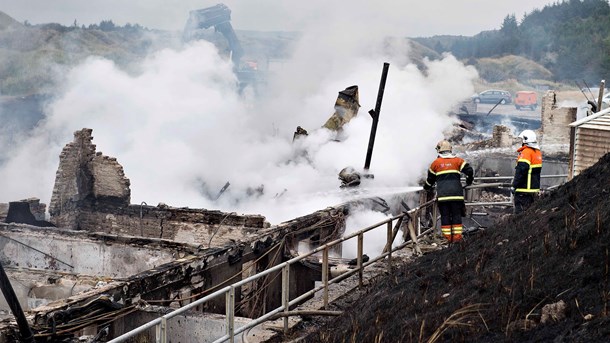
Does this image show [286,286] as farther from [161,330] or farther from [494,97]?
[494,97]

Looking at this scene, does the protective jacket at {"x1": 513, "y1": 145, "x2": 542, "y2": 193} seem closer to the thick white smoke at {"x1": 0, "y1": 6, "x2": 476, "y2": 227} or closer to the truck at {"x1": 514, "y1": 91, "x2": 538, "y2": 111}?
the thick white smoke at {"x1": 0, "y1": 6, "x2": 476, "y2": 227}

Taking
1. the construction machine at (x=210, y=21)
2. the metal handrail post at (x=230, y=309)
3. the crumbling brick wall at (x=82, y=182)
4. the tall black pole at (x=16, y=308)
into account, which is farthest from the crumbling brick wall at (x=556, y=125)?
the construction machine at (x=210, y=21)

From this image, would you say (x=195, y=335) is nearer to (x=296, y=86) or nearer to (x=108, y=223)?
(x=108, y=223)

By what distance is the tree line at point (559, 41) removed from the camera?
66250mm

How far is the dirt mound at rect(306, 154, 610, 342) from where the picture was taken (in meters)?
5.02

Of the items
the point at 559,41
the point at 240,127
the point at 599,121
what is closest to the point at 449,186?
the point at 599,121

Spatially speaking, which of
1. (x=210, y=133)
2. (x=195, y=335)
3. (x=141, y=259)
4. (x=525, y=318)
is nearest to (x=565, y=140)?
(x=210, y=133)

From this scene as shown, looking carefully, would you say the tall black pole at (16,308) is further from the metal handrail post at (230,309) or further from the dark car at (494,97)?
the dark car at (494,97)

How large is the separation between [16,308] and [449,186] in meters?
5.30

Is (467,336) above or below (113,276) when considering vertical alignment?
above

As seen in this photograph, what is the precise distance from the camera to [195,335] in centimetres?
932

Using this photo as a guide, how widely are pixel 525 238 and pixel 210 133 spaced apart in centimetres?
3231

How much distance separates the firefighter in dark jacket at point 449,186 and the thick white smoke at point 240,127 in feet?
35.3

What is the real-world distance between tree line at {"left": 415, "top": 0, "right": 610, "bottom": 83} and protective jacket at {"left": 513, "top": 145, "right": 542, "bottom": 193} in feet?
176
